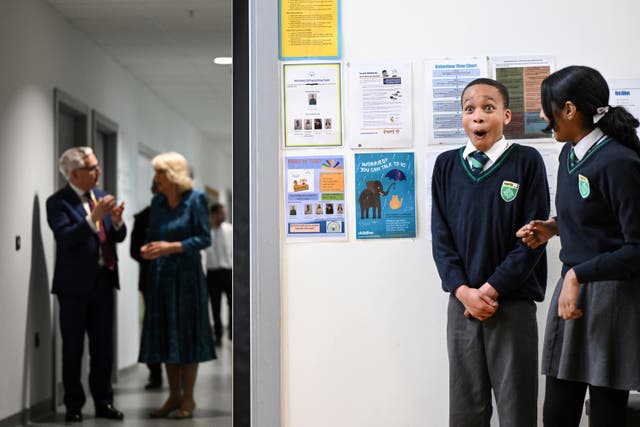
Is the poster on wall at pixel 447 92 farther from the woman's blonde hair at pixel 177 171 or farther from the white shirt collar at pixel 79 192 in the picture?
the white shirt collar at pixel 79 192

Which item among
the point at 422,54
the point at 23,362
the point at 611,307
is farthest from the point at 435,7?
the point at 23,362

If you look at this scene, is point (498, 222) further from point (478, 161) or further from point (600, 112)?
point (600, 112)

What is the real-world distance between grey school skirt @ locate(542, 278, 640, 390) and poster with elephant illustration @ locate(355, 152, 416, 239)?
740 millimetres

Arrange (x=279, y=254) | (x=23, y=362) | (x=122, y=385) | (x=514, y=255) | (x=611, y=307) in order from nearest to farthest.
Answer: (x=611, y=307), (x=514, y=255), (x=279, y=254), (x=23, y=362), (x=122, y=385)

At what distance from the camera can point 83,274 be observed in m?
5.02

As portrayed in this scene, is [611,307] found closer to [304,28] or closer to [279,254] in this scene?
[279,254]

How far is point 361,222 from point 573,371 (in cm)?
90

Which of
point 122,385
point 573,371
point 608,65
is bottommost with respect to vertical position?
point 122,385

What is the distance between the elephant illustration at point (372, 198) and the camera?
281 centimetres

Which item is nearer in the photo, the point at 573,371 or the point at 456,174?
the point at 573,371

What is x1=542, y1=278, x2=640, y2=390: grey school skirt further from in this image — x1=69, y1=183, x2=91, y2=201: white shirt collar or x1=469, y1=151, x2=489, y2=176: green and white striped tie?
x1=69, y1=183, x2=91, y2=201: white shirt collar

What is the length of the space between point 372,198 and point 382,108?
305 millimetres

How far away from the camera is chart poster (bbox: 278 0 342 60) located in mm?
2824

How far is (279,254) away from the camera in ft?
9.18
